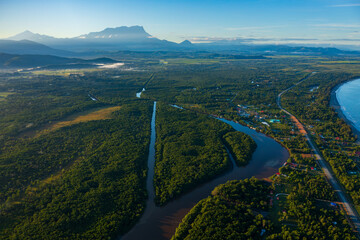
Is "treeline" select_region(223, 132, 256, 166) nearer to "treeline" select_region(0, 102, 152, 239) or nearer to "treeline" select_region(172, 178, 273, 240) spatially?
"treeline" select_region(172, 178, 273, 240)

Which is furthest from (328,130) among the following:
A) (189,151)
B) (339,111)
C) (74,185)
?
(74,185)

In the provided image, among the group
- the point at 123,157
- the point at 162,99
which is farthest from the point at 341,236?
the point at 162,99

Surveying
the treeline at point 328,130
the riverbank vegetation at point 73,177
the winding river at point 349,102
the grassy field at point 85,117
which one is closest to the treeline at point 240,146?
the treeline at point 328,130

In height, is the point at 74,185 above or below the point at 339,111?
below

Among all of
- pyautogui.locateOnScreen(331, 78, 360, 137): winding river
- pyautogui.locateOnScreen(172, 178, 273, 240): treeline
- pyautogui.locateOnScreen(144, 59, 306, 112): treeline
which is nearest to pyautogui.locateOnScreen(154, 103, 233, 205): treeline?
pyautogui.locateOnScreen(172, 178, 273, 240): treeline

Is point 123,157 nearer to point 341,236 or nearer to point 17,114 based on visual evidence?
point 341,236

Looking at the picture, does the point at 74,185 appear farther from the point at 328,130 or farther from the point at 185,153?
the point at 328,130

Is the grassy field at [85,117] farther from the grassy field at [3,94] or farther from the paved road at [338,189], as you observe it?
the paved road at [338,189]
